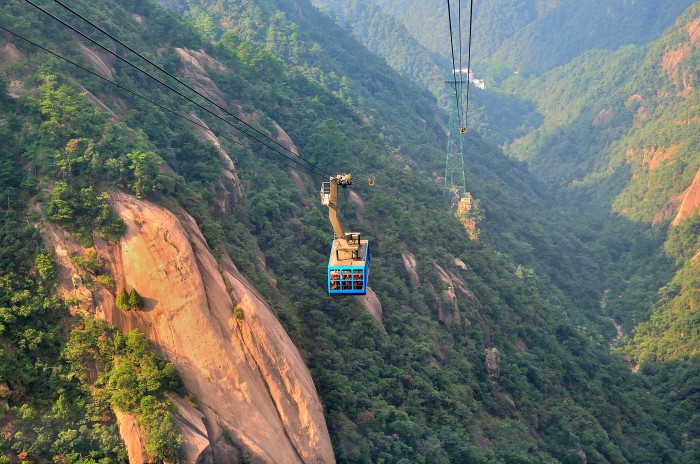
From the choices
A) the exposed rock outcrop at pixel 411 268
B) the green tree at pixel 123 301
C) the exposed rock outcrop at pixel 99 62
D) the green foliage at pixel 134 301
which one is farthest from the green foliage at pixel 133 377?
the exposed rock outcrop at pixel 411 268

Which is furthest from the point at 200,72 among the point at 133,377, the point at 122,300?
the point at 133,377

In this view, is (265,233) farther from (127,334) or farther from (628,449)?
(628,449)

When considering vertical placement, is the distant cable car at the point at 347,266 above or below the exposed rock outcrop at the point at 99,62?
below

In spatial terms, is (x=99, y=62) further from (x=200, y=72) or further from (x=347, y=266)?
(x=347, y=266)

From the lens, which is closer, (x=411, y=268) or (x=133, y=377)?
(x=133, y=377)

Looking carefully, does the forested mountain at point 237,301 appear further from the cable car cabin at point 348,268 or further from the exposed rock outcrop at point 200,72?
the cable car cabin at point 348,268

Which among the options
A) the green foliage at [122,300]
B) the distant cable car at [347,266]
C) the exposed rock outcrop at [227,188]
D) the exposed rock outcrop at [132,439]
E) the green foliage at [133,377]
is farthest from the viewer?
the exposed rock outcrop at [227,188]
